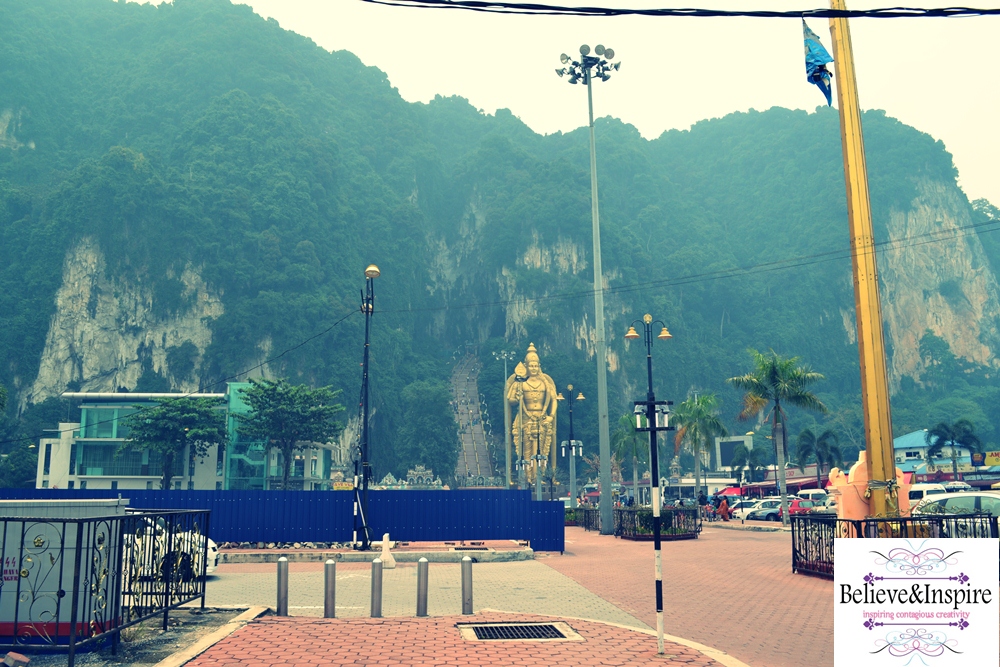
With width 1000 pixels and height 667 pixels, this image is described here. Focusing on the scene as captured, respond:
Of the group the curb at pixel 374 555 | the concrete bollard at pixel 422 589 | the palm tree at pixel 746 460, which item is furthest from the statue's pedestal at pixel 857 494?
the palm tree at pixel 746 460

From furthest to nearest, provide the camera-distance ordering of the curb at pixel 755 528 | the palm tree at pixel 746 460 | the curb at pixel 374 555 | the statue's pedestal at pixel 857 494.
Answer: the palm tree at pixel 746 460, the curb at pixel 755 528, the curb at pixel 374 555, the statue's pedestal at pixel 857 494

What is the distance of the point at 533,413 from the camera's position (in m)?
69.9

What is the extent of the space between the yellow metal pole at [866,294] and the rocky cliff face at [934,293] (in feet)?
510

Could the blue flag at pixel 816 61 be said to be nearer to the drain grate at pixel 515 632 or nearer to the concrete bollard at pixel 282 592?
the drain grate at pixel 515 632

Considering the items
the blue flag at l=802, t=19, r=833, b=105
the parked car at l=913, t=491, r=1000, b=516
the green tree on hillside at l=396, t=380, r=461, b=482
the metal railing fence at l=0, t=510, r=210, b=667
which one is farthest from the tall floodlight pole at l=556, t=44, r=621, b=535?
the green tree on hillside at l=396, t=380, r=461, b=482

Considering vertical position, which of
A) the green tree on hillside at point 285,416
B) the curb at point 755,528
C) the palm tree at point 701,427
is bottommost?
the curb at point 755,528

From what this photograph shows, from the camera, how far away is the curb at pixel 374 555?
76.0ft

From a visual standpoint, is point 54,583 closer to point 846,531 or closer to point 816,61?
point 846,531

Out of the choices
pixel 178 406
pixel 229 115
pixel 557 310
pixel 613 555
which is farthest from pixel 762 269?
pixel 613 555

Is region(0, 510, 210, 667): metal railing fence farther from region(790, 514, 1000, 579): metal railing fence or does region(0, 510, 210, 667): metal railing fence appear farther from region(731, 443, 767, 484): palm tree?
region(731, 443, 767, 484): palm tree

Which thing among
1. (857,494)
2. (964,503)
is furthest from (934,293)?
(857,494)

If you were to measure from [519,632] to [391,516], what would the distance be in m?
15.9

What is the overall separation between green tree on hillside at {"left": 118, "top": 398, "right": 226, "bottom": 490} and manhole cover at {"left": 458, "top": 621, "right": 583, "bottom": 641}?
64342mm

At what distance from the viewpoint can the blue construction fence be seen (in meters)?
25.8
